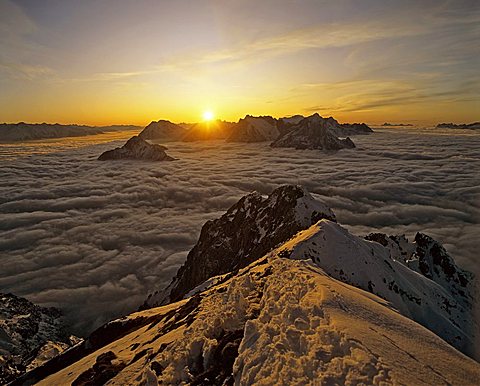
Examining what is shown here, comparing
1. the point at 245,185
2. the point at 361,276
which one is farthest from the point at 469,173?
the point at 361,276

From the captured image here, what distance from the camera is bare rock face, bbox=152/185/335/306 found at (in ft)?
109

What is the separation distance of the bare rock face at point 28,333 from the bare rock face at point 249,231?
1973 centimetres

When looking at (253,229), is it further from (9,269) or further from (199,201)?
(199,201)

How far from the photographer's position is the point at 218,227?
44.2 meters

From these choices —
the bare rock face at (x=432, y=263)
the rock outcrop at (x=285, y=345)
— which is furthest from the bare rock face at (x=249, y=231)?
the rock outcrop at (x=285, y=345)

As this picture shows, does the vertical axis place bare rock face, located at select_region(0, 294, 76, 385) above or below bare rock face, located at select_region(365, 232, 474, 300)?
below

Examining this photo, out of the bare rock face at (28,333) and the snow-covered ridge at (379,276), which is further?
the bare rock face at (28,333)

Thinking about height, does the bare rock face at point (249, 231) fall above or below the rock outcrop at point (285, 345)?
below

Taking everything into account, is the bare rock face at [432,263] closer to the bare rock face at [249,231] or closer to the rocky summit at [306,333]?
the rocky summit at [306,333]

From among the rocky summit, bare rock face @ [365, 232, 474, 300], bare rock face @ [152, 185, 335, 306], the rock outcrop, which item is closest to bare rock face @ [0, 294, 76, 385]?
bare rock face @ [152, 185, 335, 306]

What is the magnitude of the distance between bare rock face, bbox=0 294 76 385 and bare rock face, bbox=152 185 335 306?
19726 millimetres

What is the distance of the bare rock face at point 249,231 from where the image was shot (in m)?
33.1

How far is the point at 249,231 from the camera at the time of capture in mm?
38312

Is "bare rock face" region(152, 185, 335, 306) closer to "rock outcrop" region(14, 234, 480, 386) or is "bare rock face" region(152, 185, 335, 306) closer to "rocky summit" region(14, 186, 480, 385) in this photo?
"rocky summit" region(14, 186, 480, 385)
